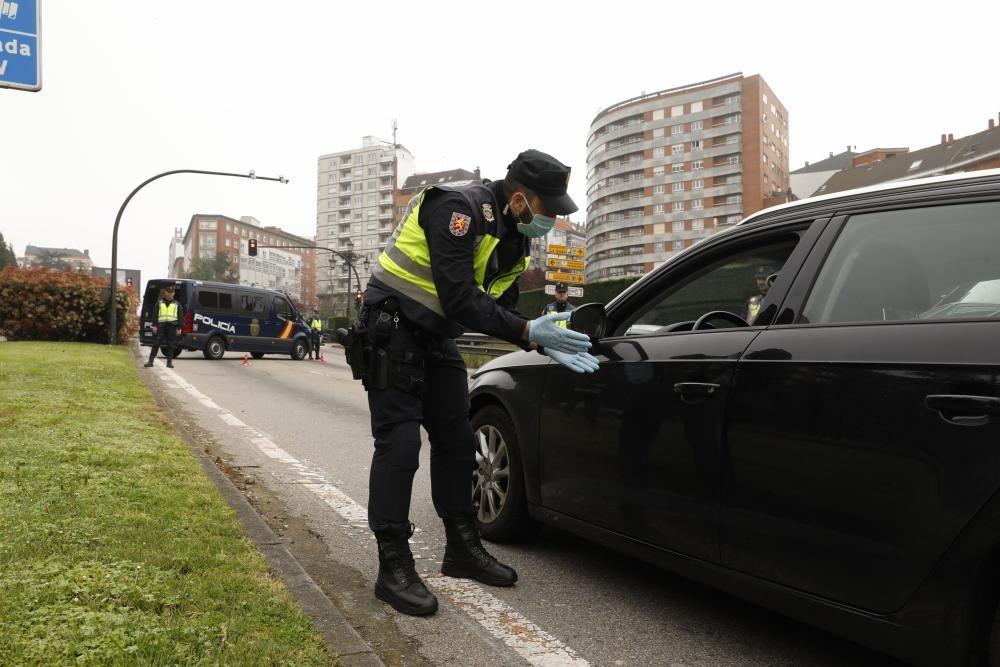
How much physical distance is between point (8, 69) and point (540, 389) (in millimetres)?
5878

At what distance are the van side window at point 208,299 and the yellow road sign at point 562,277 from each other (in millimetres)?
9859

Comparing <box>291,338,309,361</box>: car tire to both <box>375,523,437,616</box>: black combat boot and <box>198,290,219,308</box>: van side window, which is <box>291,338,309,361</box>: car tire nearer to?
<box>198,290,219,308</box>: van side window

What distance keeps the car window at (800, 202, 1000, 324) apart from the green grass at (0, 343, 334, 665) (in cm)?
188

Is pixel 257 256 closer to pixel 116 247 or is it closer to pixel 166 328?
pixel 116 247

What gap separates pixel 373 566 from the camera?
11.5 feet

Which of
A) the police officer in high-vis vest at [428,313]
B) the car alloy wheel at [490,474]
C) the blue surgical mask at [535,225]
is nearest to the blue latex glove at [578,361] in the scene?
the police officer in high-vis vest at [428,313]

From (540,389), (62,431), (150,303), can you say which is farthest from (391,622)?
(150,303)

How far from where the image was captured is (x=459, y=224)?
2.87 meters

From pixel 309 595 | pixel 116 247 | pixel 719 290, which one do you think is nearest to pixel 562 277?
pixel 116 247

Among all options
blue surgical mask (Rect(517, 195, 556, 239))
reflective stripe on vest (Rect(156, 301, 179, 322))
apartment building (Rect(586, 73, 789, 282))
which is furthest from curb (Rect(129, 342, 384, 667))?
apartment building (Rect(586, 73, 789, 282))

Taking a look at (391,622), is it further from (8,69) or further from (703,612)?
(8,69)

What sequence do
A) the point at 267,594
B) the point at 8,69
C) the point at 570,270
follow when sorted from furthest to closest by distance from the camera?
the point at 570,270 → the point at 8,69 → the point at 267,594

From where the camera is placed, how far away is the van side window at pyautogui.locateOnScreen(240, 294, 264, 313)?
76.8 ft

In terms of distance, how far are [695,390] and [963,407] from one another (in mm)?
849
